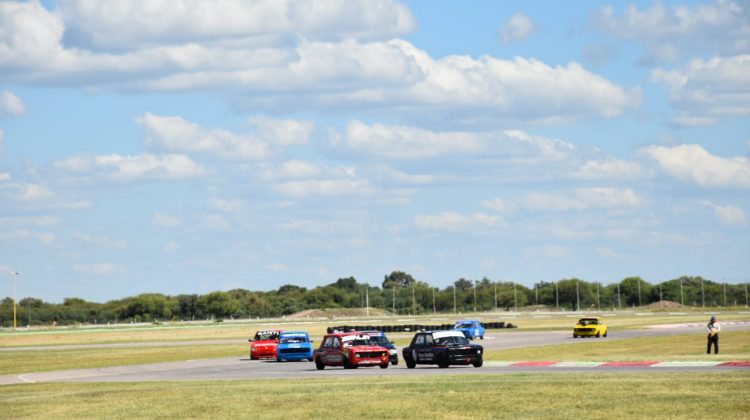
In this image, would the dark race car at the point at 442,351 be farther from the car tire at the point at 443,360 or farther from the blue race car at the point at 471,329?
the blue race car at the point at 471,329

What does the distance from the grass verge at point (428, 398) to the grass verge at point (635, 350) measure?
13.0m

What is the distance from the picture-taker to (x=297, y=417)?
28031 millimetres

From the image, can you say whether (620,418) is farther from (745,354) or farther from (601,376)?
(745,354)

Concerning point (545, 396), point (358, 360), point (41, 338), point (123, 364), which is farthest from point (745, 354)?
point (41, 338)

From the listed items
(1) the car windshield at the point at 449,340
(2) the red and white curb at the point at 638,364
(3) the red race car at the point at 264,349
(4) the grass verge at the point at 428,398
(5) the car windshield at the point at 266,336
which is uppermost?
(5) the car windshield at the point at 266,336

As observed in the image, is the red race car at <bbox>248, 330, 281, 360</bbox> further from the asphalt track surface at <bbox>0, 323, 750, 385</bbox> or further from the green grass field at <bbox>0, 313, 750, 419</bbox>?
the green grass field at <bbox>0, 313, 750, 419</bbox>

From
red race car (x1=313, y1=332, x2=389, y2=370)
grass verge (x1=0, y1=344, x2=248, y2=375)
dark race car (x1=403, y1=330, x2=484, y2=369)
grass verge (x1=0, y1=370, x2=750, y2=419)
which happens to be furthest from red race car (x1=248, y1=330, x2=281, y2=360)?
grass verge (x1=0, y1=370, x2=750, y2=419)

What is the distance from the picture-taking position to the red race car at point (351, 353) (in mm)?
47688

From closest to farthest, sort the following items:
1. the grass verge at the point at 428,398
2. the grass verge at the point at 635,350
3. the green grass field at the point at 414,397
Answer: the grass verge at the point at 428,398 → the green grass field at the point at 414,397 → the grass verge at the point at 635,350

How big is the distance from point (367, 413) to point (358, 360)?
19543 mm

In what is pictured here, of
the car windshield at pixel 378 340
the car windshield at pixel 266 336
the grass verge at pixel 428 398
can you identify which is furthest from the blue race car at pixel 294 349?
the grass verge at pixel 428 398

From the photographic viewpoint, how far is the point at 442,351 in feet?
148

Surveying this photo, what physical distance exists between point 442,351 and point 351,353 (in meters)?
4.31

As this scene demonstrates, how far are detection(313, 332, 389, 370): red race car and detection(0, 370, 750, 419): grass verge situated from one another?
24.5 ft
